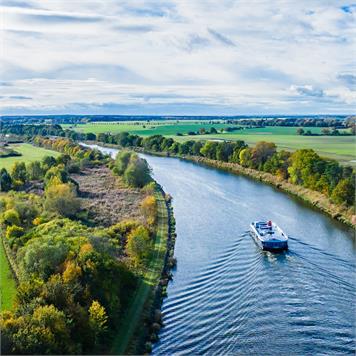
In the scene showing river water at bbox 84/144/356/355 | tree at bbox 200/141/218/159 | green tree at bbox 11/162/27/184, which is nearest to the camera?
river water at bbox 84/144/356/355

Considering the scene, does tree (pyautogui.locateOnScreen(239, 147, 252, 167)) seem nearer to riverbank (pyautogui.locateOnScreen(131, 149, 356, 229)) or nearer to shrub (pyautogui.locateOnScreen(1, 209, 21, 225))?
riverbank (pyautogui.locateOnScreen(131, 149, 356, 229))

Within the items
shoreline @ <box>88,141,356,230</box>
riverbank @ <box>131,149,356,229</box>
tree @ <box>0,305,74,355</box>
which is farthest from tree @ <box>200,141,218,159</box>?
tree @ <box>0,305,74,355</box>

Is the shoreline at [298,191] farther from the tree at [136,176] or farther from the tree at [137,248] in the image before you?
the tree at [137,248]

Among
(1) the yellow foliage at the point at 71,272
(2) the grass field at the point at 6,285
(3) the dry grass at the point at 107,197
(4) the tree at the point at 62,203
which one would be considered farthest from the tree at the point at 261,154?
(1) the yellow foliage at the point at 71,272

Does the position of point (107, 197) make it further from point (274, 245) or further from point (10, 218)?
point (274, 245)

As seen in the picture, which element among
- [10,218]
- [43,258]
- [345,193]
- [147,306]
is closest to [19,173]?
[10,218]

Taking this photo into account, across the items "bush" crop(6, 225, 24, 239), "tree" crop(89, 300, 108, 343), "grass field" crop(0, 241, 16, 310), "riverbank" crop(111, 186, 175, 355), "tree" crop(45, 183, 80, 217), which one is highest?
"tree" crop(45, 183, 80, 217)

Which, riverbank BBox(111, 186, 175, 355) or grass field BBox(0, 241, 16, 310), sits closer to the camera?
riverbank BBox(111, 186, 175, 355)
